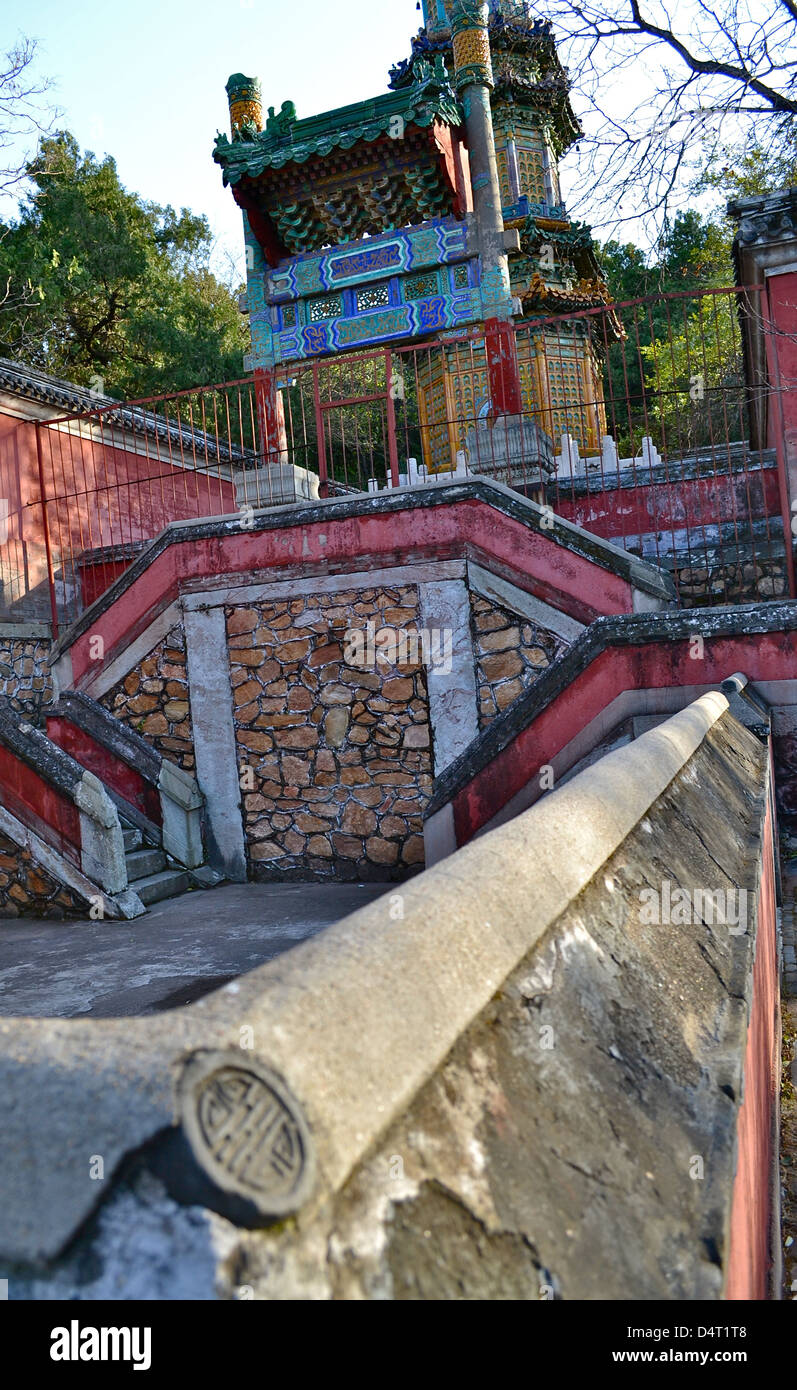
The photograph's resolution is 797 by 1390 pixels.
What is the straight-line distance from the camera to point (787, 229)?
6.85 metres

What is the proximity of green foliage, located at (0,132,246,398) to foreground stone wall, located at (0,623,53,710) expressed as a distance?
28.3 ft

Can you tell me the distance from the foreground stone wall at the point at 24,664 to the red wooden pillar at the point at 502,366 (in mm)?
6995

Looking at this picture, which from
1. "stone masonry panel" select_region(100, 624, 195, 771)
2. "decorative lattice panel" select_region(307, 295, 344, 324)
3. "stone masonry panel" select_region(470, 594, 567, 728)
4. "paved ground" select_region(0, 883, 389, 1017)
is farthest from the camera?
"decorative lattice panel" select_region(307, 295, 344, 324)

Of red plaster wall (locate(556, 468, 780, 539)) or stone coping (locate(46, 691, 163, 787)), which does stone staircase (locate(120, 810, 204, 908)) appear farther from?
red plaster wall (locate(556, 468, 780, 539))

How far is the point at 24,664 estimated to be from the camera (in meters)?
13.2

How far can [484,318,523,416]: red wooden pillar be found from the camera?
32.6ft

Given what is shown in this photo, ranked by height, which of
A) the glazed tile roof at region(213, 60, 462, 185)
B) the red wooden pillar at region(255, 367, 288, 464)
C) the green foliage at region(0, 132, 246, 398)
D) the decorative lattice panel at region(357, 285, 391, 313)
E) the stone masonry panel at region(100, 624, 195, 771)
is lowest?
the stone masonry panel at region(100, 624, 195, 771)

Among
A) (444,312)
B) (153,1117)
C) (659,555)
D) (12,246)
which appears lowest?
(153,1117)

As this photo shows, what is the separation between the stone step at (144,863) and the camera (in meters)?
7.09

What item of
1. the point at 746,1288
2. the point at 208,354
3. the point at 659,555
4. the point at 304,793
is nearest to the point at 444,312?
the point at 659,555

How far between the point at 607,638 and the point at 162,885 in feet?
12.9

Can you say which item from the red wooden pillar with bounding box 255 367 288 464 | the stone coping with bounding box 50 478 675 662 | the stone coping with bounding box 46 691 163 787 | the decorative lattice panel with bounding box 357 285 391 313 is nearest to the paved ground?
the stone coping with bounding box 46 691 163 787

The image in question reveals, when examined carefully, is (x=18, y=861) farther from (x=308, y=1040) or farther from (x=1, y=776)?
(x=308, y=1040)

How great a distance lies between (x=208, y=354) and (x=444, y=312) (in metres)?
12.9
